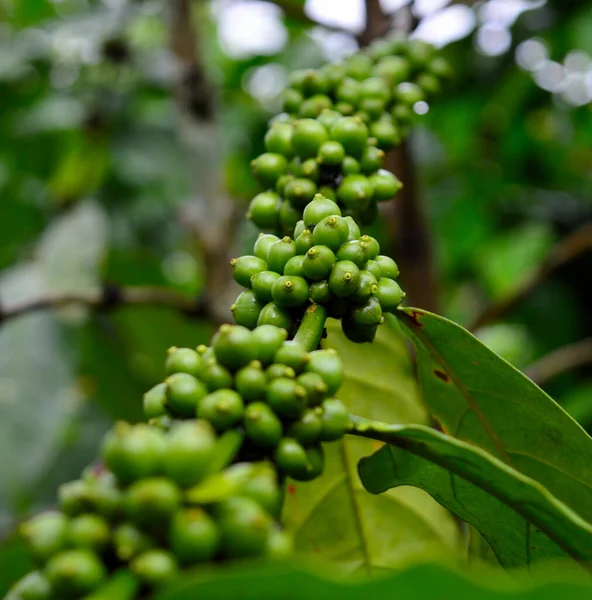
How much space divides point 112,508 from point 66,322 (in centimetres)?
151

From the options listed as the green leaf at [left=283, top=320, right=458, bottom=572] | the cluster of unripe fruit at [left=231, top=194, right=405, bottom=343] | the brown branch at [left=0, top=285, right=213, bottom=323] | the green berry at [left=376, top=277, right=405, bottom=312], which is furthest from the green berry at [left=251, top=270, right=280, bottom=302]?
the brown branch at [left=0, top=285, right=213, bottom=323]

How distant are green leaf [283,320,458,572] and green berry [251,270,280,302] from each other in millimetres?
339

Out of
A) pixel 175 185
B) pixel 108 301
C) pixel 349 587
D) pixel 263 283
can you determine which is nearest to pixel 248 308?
pixel 263 283

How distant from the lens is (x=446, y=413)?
37.2 inches

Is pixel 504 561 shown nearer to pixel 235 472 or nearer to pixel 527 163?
pixel 235 472

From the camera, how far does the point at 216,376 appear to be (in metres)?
0.63

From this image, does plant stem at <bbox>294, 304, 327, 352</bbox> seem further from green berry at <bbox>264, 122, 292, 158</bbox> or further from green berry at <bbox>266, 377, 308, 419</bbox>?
green berry at <bbox>264, 122, 292, 158</bbox>

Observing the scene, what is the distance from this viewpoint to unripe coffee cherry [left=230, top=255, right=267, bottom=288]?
771 millimetres

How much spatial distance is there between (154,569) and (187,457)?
0.07 meters

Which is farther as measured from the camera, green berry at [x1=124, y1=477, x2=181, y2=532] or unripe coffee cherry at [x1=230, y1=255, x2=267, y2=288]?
unripe coffee cherry at [x1=230, y1=255, x2=267, y2=288]

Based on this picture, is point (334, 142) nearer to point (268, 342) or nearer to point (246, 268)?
point (246, 268)

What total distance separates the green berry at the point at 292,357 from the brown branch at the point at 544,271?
1.22 m

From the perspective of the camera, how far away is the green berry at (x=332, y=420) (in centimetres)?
63

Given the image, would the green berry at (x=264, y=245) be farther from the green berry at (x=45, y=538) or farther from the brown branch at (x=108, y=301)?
the brown branch at (x=108, y=301)
